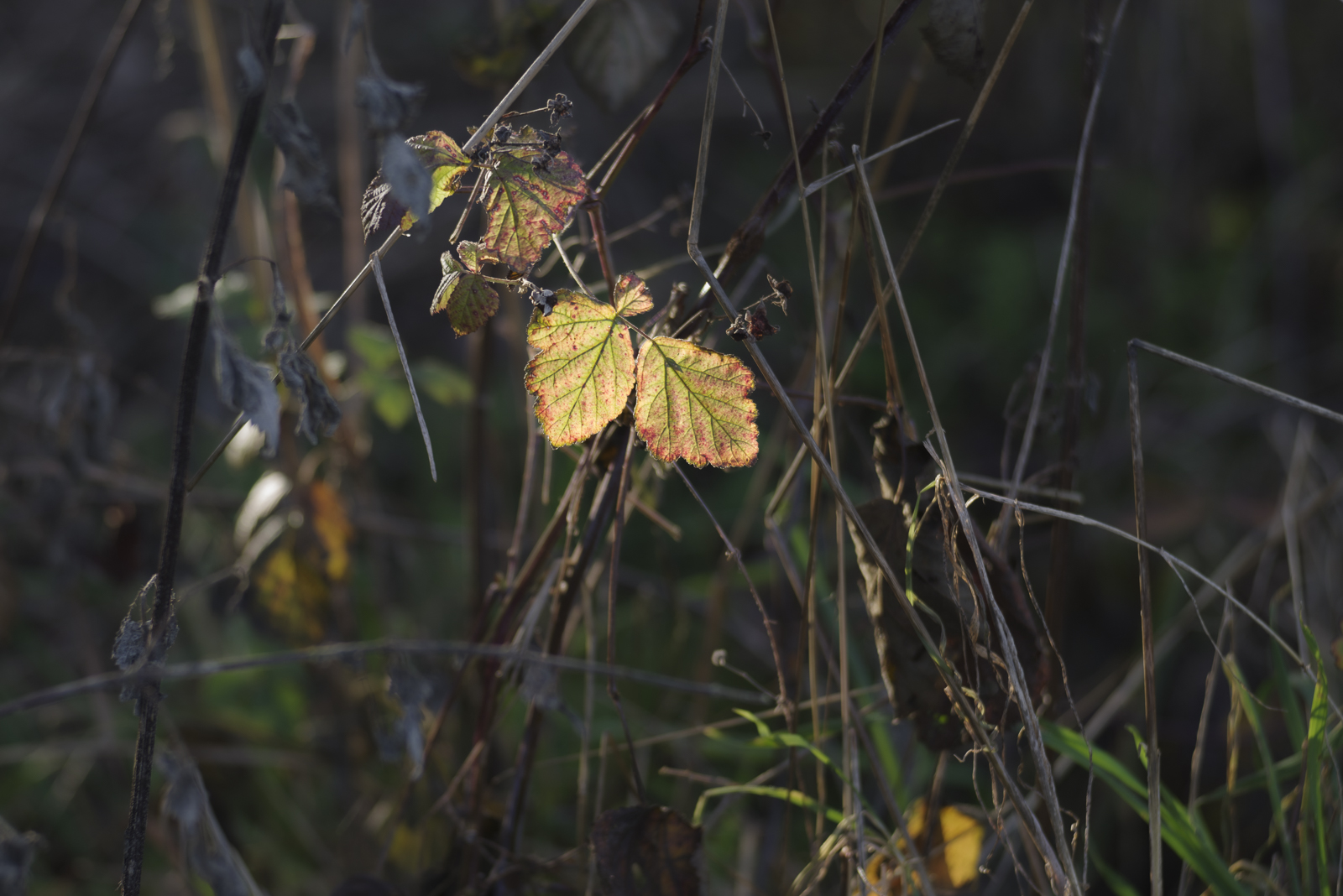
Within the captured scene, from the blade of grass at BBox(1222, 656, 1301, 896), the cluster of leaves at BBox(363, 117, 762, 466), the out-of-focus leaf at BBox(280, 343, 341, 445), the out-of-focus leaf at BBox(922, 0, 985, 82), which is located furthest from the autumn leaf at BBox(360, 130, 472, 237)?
the blade of grass at BBox(1222, 656, 1301, 896)

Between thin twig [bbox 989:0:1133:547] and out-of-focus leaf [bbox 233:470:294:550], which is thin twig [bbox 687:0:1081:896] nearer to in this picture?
thin twig [bbox 989:0:1133:547]

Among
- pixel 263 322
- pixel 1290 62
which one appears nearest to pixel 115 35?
pixel 263 322

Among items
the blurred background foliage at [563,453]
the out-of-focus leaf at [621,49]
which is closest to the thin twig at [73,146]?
the blurred background foliage at [563,453]

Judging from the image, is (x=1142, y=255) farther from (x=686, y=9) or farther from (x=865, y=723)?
(x=865, y=723)

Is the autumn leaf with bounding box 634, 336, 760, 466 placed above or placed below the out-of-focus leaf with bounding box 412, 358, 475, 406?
above

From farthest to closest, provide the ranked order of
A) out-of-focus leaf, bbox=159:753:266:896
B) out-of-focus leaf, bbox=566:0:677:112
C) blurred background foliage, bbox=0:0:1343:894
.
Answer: blurred background foliage, bbox=0:0:1343:894 → out-of-focus leaf, bbox=566:0:677:112 → out-of-focus leaf, bbox=159:753:266:896

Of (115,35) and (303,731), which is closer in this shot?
(115,35)
